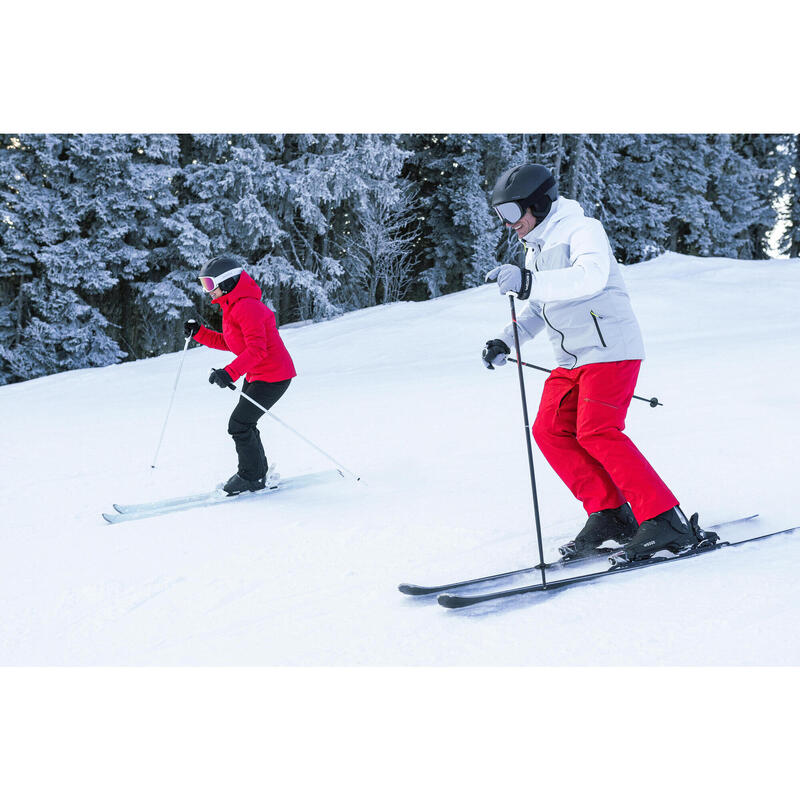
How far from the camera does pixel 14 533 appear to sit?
4293mm

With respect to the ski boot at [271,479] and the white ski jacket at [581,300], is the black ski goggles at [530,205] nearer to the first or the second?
the white ski jacket at [581,300]

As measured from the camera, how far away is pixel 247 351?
4.54 meters

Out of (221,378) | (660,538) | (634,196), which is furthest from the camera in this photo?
(634,196)

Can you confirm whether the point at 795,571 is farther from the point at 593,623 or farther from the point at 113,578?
the point at 113,578

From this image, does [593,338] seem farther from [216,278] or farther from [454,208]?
[454,208]

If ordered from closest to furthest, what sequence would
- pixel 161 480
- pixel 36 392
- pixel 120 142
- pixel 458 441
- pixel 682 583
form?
pixel 682 583 < pixel 161 480 < pixel 458 441 < pixel 36 392 < pixel 120 142

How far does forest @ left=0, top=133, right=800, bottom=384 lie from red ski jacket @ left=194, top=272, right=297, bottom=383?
11.1 meters

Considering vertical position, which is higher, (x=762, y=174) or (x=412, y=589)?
(x=762, y=174)

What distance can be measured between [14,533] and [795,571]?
3939 mm

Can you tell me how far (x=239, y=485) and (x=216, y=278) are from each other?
1.29 m

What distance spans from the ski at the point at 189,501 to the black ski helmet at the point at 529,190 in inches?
97.8

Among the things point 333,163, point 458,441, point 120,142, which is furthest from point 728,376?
point 120,142

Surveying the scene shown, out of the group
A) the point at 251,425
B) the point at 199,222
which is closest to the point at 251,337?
the point at 251,425

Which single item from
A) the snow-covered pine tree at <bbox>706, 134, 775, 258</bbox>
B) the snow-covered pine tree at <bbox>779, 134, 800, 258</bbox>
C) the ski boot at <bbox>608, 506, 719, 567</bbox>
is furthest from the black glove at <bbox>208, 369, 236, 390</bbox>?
the snow-covered pine tree at <bbox>779, 134, 800, 258</bbox>
